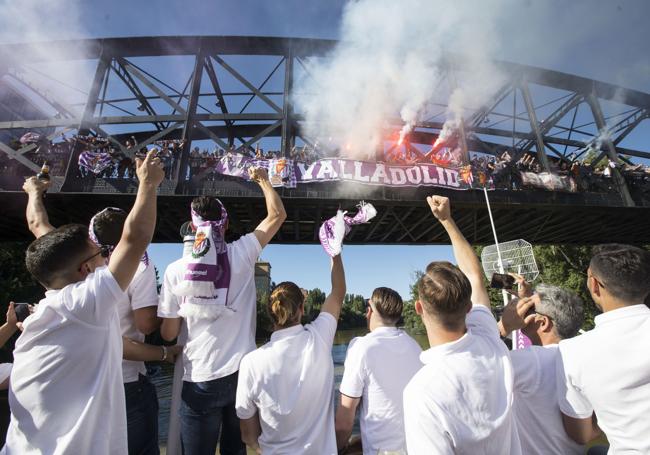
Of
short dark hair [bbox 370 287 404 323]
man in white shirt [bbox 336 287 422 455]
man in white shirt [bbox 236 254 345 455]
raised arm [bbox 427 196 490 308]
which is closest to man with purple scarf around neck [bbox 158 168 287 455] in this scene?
man in white shirt [bbox 236 254 345 455]

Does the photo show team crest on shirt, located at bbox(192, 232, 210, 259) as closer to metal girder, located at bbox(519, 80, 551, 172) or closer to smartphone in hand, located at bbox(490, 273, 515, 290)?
smartphone in hand, located at bbox(490, 273, 515, 290)

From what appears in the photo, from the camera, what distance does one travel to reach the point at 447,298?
4.73ft

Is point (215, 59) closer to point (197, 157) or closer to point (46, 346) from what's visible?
point (197, 157)

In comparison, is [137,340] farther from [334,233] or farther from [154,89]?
[154,89]

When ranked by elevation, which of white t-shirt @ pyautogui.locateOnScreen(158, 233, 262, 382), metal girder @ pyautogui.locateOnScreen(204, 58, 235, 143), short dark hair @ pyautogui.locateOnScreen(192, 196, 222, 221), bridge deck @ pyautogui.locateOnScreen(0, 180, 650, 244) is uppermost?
metal girder @ pyautogui.locateOnScreen(204, 58, 235, 143)

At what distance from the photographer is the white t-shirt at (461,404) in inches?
51.2

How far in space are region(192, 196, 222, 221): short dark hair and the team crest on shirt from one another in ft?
0.55

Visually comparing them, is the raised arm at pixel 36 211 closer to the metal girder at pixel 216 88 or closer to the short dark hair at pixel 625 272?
the short dark hair at pixel 625 272

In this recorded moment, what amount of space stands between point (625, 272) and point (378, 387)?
1606mm

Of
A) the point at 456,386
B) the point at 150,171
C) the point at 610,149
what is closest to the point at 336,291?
the point at 456,386

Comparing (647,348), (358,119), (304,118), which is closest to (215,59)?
(304,118)

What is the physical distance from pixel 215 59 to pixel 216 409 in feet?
45.6

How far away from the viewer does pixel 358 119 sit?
501 inches

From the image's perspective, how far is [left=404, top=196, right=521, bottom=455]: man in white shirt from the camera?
1.31 meters
